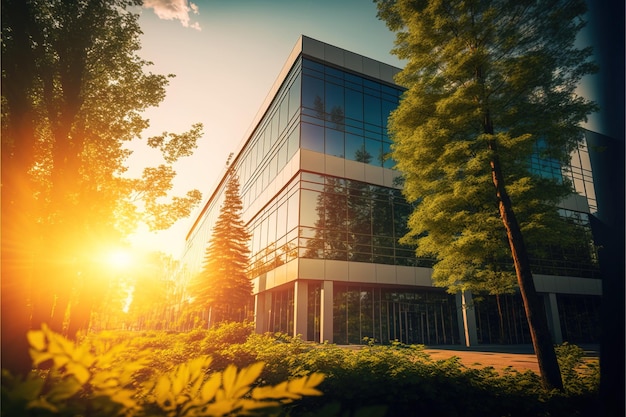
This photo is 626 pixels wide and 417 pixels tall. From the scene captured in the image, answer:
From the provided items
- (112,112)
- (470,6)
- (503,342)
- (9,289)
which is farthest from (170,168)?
(503,342)

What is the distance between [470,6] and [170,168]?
1066 cm

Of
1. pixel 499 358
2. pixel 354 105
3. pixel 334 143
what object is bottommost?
pixel 499 358

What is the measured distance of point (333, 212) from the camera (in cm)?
2134

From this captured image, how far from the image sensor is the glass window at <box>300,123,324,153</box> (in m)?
21.1

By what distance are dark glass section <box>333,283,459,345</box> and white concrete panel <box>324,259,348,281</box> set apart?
199 centimetres

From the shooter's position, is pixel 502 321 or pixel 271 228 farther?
pixel 271 228

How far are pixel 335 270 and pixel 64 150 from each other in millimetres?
15247

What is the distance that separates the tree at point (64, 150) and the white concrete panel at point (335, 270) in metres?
9.40

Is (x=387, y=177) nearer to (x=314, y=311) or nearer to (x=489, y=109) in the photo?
(x=314, y=311)

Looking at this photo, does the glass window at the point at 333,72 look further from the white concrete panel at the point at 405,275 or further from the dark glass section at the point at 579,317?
the dark glass section at the point at 579,317

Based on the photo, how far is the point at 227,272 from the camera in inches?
1102

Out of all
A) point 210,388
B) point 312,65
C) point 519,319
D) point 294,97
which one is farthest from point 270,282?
point 210,388

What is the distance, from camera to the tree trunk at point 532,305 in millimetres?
6844

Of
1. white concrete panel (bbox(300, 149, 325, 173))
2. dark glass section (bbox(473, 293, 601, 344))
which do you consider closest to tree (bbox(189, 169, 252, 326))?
white concrete panel (bbox(300, 149, 325, 173))
